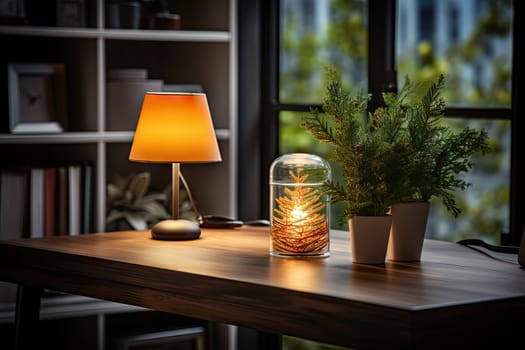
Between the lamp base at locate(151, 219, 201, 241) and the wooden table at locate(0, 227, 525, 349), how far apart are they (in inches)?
1.2

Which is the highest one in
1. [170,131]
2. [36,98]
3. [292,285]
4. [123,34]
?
[123,34]

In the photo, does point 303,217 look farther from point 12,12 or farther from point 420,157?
point 12,12

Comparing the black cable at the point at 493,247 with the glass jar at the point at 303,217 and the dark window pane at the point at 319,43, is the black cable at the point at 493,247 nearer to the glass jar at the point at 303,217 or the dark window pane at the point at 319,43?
the glass jar at the point at 303,217

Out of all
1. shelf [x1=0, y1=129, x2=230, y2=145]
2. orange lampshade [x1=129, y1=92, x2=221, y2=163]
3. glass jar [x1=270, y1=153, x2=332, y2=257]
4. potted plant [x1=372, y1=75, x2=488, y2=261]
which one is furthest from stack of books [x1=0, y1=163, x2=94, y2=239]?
potted plant [x1=372, y1=75, x2=488, y2=261]

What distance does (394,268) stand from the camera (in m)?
2.51

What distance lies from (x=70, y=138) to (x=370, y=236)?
1791mm

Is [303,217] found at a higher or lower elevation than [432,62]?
lower

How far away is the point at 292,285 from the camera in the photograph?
7.36ft

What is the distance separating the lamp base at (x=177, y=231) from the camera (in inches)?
117

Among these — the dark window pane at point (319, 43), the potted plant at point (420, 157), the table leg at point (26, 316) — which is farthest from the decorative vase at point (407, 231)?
the dark window pane at point (319, 43)

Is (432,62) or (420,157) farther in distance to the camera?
(432,62)

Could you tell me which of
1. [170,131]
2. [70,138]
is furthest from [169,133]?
[70,138]

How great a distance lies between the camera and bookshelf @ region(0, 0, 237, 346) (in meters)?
4.03

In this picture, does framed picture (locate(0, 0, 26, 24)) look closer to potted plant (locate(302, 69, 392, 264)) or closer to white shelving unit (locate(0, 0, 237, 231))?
white shelving unit (locate(0, 0, 237, 231))
